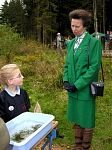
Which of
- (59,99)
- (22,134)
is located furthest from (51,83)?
(22,134)

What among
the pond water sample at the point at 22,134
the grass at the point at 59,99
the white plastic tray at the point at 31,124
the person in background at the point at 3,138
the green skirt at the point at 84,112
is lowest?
the grass at the point at 59,99

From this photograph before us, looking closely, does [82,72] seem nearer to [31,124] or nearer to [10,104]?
[10,104]

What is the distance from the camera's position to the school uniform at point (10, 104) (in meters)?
4.02

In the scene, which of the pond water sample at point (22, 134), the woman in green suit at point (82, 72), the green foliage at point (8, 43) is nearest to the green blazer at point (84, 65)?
the woman in green suit at point (82, 72)

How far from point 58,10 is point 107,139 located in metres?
35.9

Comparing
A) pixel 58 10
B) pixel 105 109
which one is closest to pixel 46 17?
pixel 58 10

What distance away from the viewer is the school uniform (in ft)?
13.2

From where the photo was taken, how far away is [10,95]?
4.08m

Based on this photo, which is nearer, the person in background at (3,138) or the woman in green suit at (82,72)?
the person in background at (3,138)

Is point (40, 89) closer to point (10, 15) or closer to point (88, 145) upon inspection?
point (88, 145)

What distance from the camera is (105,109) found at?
23.7ft

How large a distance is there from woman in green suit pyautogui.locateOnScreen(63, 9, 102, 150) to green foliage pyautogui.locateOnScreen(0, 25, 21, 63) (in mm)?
9867

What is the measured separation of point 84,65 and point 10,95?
1.06m

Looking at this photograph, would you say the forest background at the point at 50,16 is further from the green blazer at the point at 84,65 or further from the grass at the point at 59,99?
the green blazer at the point at 84,65
